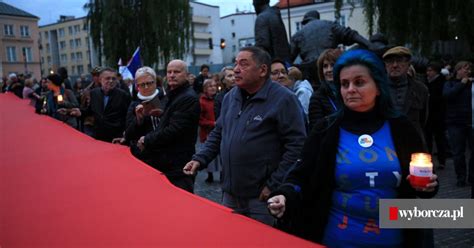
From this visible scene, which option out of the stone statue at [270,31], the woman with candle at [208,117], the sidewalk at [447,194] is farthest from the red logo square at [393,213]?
the woman with candle at [208,117]

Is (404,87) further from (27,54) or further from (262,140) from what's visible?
(27,54)

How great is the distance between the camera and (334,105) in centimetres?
395

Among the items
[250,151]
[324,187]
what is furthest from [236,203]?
[324,187]

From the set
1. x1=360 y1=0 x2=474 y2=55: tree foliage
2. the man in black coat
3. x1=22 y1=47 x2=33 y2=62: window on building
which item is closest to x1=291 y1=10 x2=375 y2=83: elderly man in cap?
the man in black coat

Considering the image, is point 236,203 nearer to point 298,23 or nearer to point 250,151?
point 250,151

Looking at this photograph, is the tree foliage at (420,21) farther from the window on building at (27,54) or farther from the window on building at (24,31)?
the window on building at (27,54)

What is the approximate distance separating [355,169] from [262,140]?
106cm

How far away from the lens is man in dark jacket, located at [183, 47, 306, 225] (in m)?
3.27

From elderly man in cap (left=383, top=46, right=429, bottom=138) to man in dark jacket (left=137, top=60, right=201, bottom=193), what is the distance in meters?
2.23

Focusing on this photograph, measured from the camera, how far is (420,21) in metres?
15.0

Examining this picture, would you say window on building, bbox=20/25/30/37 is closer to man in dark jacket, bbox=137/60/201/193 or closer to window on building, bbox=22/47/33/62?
window on building, bbox=22/47/33/62

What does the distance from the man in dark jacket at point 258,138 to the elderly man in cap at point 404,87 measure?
6.79 feet

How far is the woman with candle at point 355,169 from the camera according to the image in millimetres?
2320

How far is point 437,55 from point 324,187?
52.8 feet
